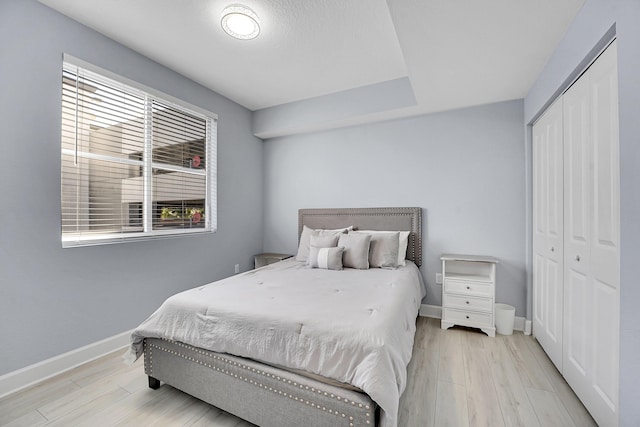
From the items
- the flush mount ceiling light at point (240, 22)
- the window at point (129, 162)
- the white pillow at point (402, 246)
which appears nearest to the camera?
the flush mount ceiling light at point (240, 22)

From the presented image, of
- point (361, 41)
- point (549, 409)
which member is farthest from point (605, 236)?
point (361, 41)

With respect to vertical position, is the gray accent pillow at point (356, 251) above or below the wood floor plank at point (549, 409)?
above

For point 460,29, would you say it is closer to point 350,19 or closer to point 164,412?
point 350,19

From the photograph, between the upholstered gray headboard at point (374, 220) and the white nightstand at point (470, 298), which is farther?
the upholstered gray headboard at point (374, 220)

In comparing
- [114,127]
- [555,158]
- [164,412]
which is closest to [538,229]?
[555,158]

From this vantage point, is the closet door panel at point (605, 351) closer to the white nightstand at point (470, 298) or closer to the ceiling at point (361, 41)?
the white nightstand at point (470, 298)

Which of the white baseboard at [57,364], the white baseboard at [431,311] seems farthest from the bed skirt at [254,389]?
the white baseboard at [431,311]

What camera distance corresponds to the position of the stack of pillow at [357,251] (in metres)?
2.79

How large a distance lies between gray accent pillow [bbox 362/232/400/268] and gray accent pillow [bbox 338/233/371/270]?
11cm

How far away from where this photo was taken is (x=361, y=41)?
2357mm

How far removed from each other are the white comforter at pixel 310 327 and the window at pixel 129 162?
3.75 ft

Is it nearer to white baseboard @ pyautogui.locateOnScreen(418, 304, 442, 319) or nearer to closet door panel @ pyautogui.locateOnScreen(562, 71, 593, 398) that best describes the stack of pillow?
white baseboard @ pyautogui.locateOnScreen(418, 304, 442, 319)

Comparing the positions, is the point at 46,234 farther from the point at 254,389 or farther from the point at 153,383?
the point at 254,389

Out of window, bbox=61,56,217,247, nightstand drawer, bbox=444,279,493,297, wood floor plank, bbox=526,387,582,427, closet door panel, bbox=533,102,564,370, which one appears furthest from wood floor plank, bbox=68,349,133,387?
closet door panel, bbox=533,102,564,370
